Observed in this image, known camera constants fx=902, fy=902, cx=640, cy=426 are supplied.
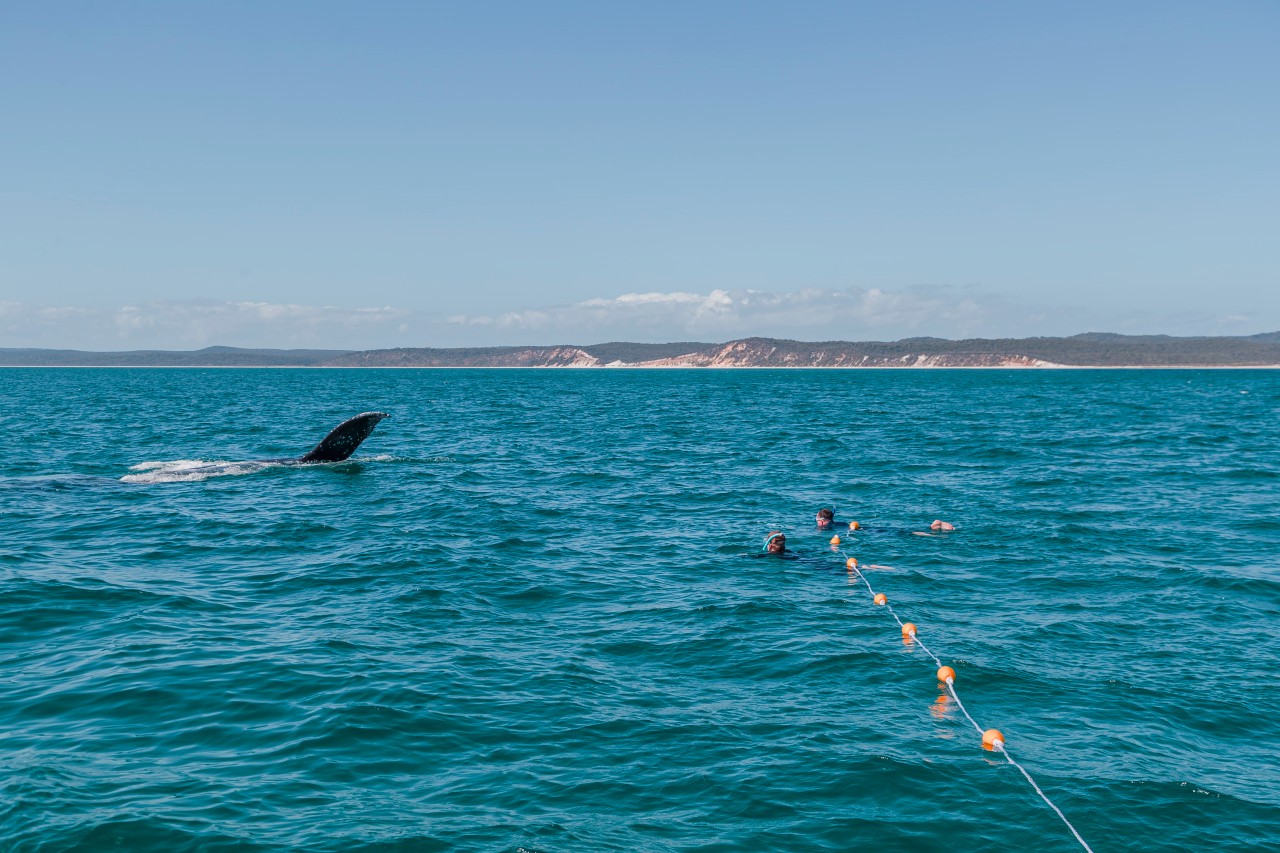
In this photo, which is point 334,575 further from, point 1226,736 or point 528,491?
point 1226,736

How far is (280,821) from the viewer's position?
8.43 m

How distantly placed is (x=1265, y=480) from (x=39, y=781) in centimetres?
3553

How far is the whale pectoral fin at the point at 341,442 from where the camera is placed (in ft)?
106

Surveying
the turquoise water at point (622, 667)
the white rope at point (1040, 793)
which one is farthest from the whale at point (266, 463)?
the white rope at point (1040, 793)

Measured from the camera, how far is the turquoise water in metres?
8.73

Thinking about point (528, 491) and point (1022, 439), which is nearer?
point (528, 491)

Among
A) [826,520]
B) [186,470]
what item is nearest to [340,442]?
[186,470]

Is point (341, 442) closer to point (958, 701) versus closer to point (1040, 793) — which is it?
point (958, 701)

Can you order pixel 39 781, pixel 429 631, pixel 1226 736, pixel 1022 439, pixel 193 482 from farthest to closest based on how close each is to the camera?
pixel 1022 439 < pixel 193 482 < pixel 429 631 < pixel 1226 736 < pixel 39 781

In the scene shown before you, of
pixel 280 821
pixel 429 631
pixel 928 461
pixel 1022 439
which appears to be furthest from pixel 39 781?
pixel 1022 439

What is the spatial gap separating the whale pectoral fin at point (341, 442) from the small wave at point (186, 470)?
57.4 inches

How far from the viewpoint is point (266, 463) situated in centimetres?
3241

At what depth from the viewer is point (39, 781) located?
9031 millimetres

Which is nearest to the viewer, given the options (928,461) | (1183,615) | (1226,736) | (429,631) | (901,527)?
(1226,736)
